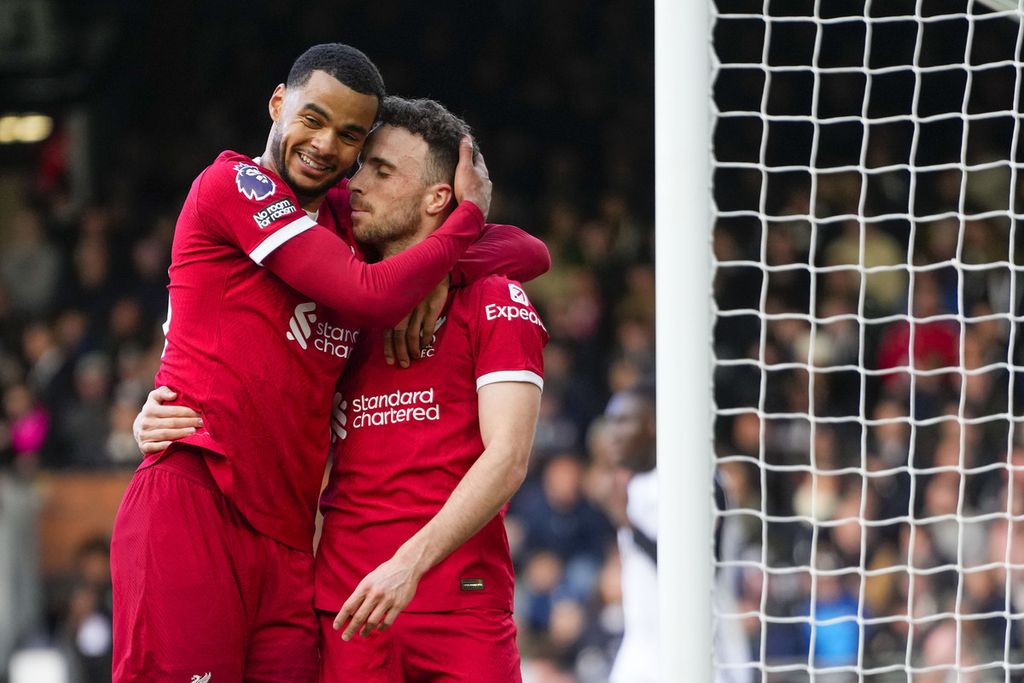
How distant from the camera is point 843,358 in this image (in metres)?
8.05

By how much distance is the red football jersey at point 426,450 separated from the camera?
2852 millimetres

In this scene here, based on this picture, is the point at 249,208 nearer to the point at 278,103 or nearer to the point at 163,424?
the point at 278,103

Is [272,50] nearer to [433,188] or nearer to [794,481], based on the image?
[794,481]

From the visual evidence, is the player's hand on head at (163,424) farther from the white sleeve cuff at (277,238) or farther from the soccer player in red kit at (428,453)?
the white sleeve cuff at (277,238)

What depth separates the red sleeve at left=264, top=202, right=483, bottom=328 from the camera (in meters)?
2.73

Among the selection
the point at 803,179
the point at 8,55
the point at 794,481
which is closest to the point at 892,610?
the point at 794,481

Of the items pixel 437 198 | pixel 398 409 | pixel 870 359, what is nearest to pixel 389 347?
pixel 398 409

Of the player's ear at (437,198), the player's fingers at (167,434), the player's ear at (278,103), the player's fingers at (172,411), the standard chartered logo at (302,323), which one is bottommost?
the player's fingers at (167,434)

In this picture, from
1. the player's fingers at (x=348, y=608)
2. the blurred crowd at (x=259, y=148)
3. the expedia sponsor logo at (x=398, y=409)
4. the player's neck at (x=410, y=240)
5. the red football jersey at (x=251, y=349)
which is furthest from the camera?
the blurred crowd at (x=259, y=148)

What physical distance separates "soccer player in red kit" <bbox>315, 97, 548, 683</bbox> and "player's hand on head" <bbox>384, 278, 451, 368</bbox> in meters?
0.03

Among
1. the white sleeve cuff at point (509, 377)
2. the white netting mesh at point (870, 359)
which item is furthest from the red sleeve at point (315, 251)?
the white netting mesh at point (870, 359)

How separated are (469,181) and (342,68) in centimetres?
37

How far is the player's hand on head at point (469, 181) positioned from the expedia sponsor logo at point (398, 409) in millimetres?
436

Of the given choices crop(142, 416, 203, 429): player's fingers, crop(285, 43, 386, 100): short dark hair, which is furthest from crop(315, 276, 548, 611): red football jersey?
crop(285, 43, 386, 100): short dark hair
